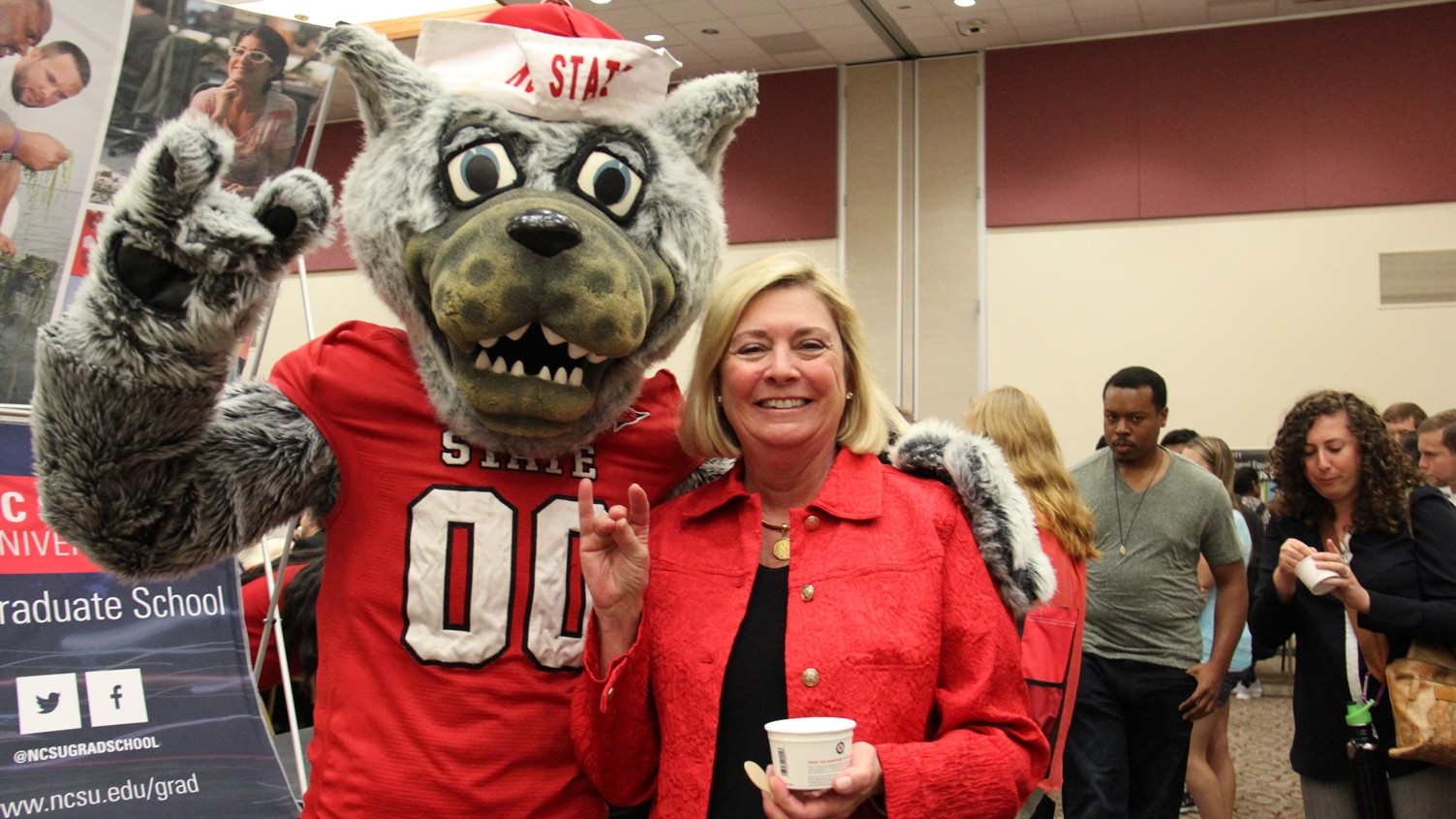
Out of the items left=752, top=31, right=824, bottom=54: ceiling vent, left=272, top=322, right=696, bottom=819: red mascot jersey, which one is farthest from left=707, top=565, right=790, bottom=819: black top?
left=752, top=31, right=824, bottom=54: ceiling vent

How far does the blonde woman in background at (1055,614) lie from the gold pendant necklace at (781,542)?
1520mm

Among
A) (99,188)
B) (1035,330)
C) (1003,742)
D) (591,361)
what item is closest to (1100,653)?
(1003,742)

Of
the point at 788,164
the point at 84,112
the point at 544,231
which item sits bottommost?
the point at 544,231

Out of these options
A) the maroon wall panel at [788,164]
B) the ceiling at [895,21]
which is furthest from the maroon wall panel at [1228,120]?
the maroon wall panel at [788,164]

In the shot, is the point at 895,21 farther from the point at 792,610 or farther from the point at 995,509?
the point at 792,610

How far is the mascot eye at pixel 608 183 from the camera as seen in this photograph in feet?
5.75

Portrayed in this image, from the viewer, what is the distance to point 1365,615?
9.62 ft

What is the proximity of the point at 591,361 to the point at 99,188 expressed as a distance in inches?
55.3

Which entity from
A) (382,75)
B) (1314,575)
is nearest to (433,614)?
(382,75)

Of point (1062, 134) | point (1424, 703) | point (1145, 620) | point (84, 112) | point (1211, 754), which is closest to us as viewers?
point (84, 112)

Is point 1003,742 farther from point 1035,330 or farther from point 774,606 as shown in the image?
point 1035,330

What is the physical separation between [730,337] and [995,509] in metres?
0.47

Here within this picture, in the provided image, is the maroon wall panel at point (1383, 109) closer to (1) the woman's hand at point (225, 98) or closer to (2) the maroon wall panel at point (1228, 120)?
(2) the maroon wall panel at point (1228, 120)

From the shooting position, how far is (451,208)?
1.71 metres
